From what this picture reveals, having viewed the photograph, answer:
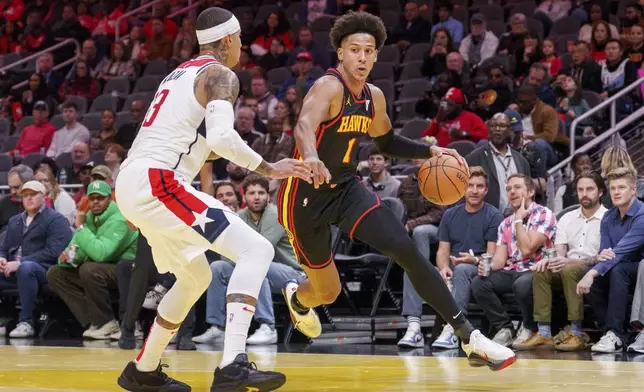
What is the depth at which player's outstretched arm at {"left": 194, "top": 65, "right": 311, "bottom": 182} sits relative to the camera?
480 cm

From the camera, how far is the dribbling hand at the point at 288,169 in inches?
192

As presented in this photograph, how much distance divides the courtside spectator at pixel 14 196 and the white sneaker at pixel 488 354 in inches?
290

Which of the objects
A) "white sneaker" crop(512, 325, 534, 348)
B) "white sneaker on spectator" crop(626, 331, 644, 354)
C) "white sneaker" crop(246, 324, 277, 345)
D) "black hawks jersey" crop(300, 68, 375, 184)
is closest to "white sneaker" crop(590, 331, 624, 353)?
"white sneaker on spectator" crop(626, 331, 644, 354)

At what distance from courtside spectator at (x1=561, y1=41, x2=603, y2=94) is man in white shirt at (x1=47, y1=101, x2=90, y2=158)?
6992 mm

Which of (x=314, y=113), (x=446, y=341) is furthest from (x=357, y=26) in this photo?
(x=446, y=341)

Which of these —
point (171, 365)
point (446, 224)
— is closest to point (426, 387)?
point (171, 365)

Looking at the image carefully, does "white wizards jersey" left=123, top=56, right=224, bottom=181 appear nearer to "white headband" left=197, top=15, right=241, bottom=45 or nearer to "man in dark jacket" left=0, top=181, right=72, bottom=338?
"white headband" left=197, top=15, right=241, bottom=45

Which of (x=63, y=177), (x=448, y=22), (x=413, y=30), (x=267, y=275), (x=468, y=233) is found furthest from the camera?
(x=413, y=30)

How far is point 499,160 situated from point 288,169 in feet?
17.2

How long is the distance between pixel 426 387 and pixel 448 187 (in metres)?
1.43

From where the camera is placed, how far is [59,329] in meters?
10.9

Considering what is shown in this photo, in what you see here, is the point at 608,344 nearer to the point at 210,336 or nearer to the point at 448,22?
the point at 210,336

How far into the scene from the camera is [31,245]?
35.6ft

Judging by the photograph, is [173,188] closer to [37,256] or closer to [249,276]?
[249,276]
